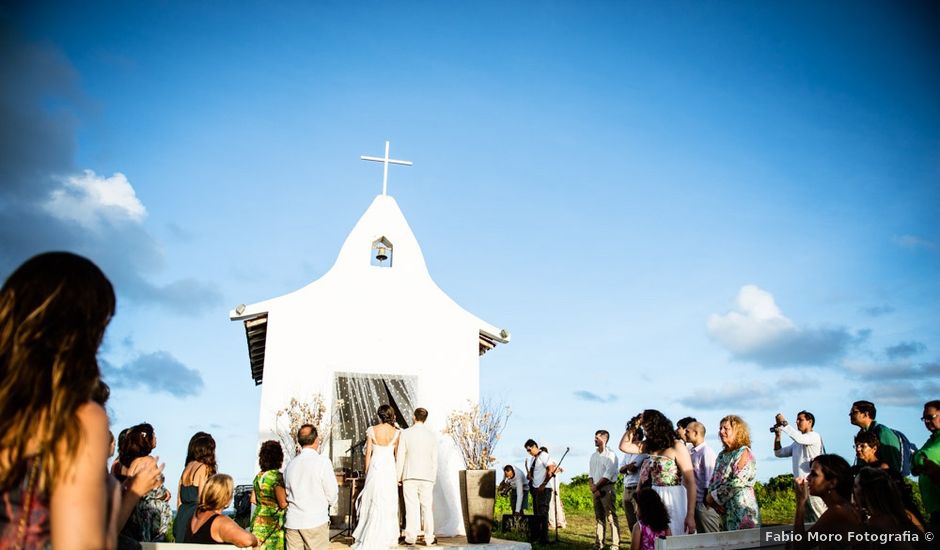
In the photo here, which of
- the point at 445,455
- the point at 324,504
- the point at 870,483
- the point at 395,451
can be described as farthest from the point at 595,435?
the point at 870,483

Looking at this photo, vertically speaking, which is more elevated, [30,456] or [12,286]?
[12,286]

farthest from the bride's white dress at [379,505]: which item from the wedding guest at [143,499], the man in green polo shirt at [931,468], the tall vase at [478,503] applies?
the man in green polo shirt at [931,468]

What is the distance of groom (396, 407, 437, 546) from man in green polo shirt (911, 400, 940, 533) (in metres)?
5.40

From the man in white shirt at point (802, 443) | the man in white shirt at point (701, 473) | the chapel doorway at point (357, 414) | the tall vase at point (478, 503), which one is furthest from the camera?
the chapel doorway at point (357, 414)

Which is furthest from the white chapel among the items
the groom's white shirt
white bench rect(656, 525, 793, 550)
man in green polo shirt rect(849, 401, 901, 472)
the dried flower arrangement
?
white bench rect(656, 525, 793, 550)

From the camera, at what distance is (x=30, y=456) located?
57.3 inches

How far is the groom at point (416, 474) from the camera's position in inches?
336

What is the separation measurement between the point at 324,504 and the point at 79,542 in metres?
4.99

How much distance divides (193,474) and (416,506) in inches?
148

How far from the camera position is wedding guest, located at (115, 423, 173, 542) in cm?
495

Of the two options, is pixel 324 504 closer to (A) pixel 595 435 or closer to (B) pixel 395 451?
(B) pixel 395 451

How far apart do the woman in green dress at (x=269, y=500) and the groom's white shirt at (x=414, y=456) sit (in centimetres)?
265

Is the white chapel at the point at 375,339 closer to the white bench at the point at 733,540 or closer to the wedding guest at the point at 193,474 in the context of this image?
the wedding guest at the point at 193,474

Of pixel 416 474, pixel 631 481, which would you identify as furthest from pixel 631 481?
pixel 416 474
